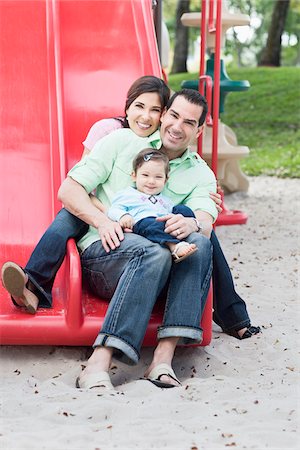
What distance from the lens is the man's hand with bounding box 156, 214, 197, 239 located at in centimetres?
332

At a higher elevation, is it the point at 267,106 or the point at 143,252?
the point at 143,252

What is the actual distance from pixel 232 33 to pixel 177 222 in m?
30.9

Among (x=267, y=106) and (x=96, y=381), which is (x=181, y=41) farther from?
(x=96, y=381)

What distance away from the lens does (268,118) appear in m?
14.1

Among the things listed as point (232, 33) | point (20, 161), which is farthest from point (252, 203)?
point (232, 33)

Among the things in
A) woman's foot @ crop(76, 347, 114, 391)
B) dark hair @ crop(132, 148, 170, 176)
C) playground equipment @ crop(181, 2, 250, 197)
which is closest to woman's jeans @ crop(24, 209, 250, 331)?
dark hair @ crop(132, 148, 170, 176)

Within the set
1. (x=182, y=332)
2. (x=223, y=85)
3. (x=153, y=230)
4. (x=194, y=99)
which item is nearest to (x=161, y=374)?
(x=182, y=332)

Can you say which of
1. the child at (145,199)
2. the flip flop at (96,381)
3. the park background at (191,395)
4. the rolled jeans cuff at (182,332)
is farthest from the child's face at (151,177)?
the flip flop at (96,381)

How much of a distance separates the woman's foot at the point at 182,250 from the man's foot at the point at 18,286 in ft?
2.08

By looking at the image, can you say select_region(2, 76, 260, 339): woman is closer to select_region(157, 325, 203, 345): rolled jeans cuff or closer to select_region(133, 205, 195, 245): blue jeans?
select_region(133, 205, 195, 245): blue jeans

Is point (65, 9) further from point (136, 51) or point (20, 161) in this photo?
point (20, 161)

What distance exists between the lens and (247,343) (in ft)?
12.4

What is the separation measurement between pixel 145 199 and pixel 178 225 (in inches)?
8.6

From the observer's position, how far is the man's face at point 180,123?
11.7 ft
